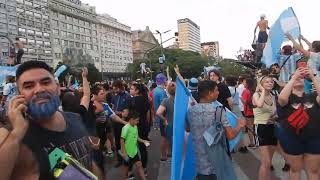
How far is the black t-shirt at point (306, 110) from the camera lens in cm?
487

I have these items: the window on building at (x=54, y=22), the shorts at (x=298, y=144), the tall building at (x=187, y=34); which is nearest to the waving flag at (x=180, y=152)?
the shorts at (x=298, y=144)

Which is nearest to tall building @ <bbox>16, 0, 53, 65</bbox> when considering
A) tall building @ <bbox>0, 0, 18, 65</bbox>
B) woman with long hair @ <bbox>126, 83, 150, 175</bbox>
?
tall building @ <bbox>0, 0, 18, 65</bbox>

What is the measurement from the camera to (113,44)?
151375 millimetres

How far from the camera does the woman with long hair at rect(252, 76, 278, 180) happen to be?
5.79 meters

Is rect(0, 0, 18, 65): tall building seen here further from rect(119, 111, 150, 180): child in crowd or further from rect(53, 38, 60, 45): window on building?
rect(119, 111, 150, 180): child in crowd

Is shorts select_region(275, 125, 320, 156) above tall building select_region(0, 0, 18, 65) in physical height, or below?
below

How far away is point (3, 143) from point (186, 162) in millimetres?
3126

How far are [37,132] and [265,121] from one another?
13.8 ft

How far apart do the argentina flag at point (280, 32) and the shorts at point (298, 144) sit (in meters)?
2.53

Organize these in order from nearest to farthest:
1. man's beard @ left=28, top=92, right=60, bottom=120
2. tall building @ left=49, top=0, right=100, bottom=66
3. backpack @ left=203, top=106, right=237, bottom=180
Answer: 1. man's beard @ left=28, top=92, right=60, bottom=120
2. backpack @ left=203, top=106, right=237, bottom=180
3. tall building @ left=49, top=0, right=100, bottom=66

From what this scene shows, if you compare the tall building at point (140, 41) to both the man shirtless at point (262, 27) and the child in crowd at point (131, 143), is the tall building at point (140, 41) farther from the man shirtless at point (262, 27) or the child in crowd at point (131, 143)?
the child in crowd at point (131, 143)

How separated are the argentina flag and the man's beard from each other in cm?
536

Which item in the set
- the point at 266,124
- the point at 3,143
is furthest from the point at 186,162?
the point at 3,143

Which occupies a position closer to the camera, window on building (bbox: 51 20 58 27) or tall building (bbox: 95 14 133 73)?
window on building (bbox: 51 20 58 27)
